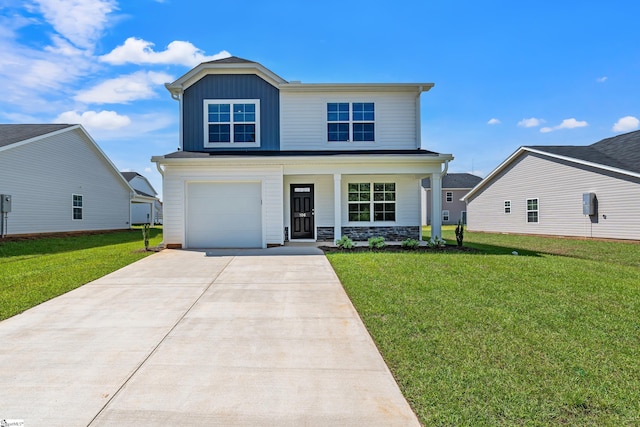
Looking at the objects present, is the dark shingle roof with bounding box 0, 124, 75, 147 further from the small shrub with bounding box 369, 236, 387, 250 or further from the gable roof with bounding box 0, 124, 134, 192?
the small shrub with bounding box 369, 236, 387, 250

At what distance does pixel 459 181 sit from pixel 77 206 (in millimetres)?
35553

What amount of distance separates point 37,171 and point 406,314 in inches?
717

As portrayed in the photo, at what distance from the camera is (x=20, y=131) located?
52.7 ft

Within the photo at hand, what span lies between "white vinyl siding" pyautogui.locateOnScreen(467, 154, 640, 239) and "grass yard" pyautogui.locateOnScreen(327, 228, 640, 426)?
905 centimetres

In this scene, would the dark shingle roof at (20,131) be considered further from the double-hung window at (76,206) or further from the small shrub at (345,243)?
the small shrub at (345,243)

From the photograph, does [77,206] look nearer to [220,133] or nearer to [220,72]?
[220,133]

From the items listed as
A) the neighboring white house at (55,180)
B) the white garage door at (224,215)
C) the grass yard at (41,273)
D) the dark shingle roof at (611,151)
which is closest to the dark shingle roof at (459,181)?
the dark shingle roof at (611,151)

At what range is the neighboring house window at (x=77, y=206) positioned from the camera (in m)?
18.0

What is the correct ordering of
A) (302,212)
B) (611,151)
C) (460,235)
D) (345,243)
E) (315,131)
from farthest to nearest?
(611,151) < (315,131) < (302,212) < (460,235) < (345,243)

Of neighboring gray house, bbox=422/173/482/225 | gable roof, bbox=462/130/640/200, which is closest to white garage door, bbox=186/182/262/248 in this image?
gable roof, bbox=462/130/640/200

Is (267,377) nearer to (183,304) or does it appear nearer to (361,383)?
(361,383)

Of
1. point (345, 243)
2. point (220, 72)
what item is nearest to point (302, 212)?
point (345, 243)

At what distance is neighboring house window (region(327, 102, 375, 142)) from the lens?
43.5 ft

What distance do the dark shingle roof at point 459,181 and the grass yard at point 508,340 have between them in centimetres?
3155
